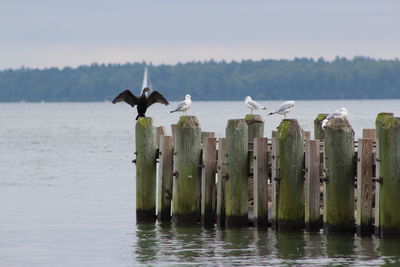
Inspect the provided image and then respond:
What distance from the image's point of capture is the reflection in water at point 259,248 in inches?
712

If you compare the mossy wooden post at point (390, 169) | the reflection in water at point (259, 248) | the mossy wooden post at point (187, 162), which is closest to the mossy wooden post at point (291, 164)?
the reflection in water at point (259, 248)

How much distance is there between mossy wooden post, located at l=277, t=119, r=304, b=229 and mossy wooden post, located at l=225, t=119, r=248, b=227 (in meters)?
1.01

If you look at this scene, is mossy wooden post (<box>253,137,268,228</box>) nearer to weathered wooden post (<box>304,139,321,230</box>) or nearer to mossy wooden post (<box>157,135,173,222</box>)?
weathered wooden post (<box>304,139,321,230</box>)

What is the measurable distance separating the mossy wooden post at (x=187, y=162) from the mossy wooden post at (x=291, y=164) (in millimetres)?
2019

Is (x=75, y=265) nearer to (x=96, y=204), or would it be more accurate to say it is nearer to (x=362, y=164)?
(x=362, y=164)

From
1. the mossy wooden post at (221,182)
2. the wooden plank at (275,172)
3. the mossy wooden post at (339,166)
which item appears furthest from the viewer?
the mossy wooden post at (221,182)

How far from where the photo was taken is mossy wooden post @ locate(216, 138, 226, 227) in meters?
19.5

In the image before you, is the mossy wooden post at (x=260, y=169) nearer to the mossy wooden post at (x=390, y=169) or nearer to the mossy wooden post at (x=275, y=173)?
the mossy wooden post at (x=275, y=173)

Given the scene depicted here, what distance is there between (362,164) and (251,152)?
8.25 ft

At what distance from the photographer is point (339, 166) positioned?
17859mm

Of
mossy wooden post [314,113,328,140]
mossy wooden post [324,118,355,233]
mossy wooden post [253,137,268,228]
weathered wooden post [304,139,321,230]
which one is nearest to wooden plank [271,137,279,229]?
mossy wooden post [253,137,268,228]

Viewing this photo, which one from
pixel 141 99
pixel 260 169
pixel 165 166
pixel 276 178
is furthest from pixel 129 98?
pixel 276 178

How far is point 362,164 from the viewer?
17.6m

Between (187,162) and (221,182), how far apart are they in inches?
28.4
